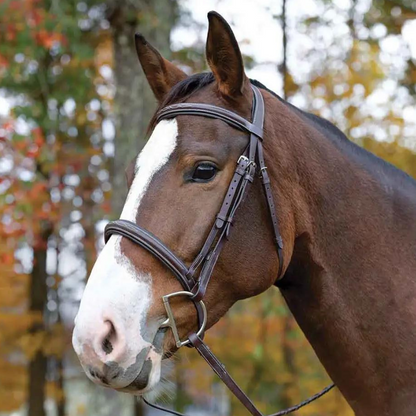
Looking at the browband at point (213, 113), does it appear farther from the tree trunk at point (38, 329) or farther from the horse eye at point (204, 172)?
the tree trunk at point (38, 329)

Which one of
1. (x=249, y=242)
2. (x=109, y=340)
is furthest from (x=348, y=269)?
(x=109, y=340)

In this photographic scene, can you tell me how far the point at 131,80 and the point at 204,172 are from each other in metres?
5.80

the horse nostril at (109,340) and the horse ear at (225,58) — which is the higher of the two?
the horse ear at (225,58)

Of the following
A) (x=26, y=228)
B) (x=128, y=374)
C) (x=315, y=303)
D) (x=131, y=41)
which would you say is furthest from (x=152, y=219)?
(x=26, y=228)

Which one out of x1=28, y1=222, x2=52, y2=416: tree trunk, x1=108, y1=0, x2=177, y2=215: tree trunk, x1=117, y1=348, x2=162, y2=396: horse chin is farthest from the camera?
x1=28, y1=222, x2=52, y2=416: tree trunk

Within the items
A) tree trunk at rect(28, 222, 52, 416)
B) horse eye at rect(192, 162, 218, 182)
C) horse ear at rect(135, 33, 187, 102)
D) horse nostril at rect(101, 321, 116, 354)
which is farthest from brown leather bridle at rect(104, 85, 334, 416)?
tree trunk at rect(28, 222, 52, 416)

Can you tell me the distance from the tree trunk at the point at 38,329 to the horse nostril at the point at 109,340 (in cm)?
1064

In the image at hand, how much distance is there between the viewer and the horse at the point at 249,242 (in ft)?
8.21

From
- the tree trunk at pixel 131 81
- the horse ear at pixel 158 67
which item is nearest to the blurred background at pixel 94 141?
the tree trunk at pixel 131 81

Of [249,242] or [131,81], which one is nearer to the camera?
[249,242]

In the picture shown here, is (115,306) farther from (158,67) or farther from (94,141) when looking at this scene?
(94,141)

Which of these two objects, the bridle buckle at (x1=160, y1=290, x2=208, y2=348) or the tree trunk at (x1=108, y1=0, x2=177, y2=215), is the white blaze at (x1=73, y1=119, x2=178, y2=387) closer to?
the bridle buckle at (x1=160, y1=290, x2=208, y2=348)

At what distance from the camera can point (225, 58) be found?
2895mm

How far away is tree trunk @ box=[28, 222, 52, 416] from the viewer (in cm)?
1266
